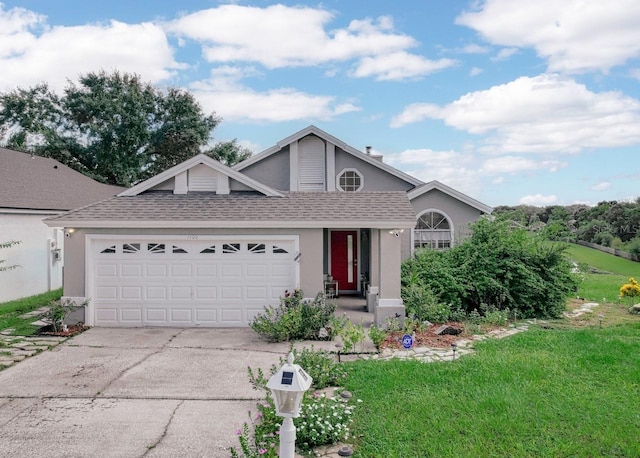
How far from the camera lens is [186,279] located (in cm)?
1104

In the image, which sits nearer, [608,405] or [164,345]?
[608,405]

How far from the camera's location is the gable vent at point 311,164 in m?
17.4

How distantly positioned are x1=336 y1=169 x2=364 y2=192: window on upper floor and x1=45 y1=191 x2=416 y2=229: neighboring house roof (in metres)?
5.09

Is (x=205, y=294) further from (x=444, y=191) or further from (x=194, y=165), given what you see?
(x=444, y=191)

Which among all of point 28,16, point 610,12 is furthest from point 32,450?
point 28,16

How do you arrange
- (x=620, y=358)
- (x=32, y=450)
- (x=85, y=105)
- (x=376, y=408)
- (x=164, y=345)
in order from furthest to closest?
(x=85, y=105), (x=164, y=345), (x=620, y=358), (x=376, y=408), (x=32, y=450)

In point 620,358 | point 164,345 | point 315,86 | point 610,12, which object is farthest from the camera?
point 315,86

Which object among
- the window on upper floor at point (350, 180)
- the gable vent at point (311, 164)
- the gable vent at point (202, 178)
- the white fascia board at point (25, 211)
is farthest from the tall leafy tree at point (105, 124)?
the gable vent at point (202, 178)

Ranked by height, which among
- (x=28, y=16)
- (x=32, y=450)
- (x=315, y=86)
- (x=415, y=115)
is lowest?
(x=32, y=450)

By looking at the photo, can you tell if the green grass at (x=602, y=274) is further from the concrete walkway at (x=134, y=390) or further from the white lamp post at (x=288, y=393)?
the white lamp post at (x=288, y=393)

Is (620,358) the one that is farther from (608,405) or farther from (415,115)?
(415,115)

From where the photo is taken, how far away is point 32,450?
4945mm

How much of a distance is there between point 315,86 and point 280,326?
13.3 metres

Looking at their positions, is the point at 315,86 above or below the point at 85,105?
below
